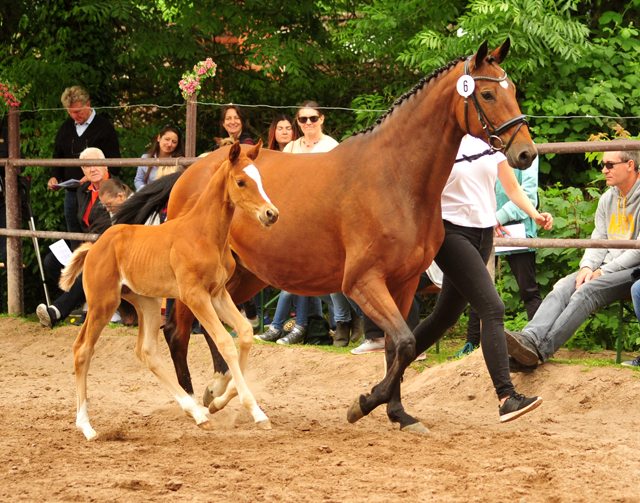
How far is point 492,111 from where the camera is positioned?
4105 mm

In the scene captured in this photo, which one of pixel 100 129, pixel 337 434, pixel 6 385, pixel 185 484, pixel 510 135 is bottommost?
pixel 6 385

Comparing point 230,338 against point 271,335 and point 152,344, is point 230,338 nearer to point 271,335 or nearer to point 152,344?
point 152,344

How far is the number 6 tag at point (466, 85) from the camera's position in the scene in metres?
4.12

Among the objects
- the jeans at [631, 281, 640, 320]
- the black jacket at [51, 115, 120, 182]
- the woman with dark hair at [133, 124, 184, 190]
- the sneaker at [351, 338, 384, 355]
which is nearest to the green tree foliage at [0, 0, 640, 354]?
the woman with dark hair at [133, 124, 184, 190]

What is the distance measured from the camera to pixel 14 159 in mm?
8656

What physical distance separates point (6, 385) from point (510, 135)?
447 centimetres

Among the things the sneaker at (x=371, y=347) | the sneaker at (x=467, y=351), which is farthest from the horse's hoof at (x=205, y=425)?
the sneaker at (x=467, y=351)

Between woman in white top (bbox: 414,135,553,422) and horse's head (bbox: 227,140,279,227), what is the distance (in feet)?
3.76

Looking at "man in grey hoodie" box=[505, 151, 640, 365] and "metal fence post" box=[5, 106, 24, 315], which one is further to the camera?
"metal fence post" box=[5, 106, 24, 315]

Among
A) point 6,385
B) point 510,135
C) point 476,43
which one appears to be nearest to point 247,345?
point 510,135

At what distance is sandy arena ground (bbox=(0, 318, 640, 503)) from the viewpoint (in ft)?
11.0

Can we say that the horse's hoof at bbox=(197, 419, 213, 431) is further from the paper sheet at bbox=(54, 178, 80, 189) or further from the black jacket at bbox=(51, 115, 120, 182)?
the black jacket at bbox=(51, 115, 120, 182)

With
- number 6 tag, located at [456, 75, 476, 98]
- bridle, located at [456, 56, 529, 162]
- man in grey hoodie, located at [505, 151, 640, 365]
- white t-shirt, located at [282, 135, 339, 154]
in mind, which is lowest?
man in grey hoodie, located at [505, 151, 640, 365]

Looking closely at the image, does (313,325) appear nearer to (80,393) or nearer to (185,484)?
(80,393)
